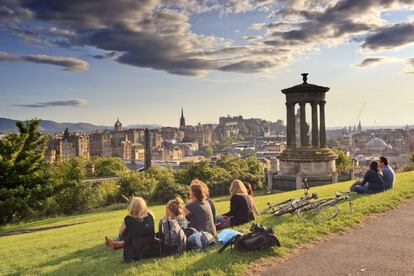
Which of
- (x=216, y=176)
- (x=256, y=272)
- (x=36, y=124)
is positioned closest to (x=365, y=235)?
(x=256, y=272)

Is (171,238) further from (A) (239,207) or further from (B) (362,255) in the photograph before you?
(B) (362,255)

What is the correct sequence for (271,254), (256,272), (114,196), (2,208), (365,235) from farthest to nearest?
1. (114,196)
2. (2,208)
3. (365,235)
4. (271,254)
5. (256,272)

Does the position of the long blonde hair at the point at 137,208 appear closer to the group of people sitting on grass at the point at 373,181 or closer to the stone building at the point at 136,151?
the group of people sitting on grass at the point at 373,181

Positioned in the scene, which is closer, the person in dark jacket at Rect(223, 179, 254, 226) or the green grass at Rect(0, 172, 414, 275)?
the green grass at Rect(0, 172, 414, 275)

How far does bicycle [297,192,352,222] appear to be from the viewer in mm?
10234

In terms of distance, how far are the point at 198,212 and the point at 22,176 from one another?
2491cm

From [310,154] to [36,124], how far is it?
71.6 feet

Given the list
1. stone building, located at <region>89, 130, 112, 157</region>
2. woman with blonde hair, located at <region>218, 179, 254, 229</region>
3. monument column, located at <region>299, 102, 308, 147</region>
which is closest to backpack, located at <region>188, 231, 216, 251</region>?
woman with blonde hair, located at <region>218, 179, 254, 229</region>

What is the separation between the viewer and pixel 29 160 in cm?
3075

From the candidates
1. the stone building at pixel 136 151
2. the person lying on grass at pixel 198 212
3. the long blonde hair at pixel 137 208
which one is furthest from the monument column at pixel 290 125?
the stone building at pixel 136 151

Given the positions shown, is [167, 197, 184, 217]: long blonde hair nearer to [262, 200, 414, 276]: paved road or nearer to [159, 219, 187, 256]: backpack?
[159, 219, 187, 256]: backpack

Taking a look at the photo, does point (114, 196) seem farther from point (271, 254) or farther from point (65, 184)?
point (271, 254)

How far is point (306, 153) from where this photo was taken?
29625 mm

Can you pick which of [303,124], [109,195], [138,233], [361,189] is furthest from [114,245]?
[109,195]
